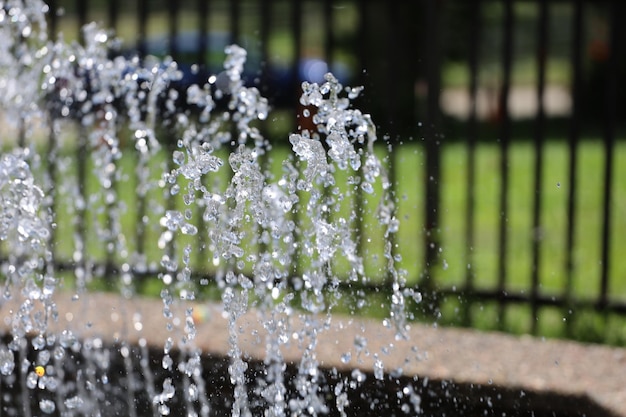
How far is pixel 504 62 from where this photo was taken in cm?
455

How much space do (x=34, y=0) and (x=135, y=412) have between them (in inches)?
73.5

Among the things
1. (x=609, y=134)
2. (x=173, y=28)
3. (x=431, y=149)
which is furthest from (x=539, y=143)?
(x=173, y=28)

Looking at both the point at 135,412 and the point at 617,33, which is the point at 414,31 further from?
the point at 135,412

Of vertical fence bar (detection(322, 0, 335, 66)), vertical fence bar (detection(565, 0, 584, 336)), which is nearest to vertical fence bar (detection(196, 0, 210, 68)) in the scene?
vertical fence bar (detection(322, 0, 335, 66))

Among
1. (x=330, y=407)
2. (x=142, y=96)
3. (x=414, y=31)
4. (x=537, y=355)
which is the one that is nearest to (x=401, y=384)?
(x=330, y=407)

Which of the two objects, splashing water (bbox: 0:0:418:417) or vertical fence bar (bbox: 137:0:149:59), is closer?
splashing water (bbox: 0:0:418:417)

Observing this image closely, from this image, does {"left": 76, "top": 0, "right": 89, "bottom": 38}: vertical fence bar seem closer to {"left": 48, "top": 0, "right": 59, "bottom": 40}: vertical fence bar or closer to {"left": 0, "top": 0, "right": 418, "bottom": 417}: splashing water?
{"left": 48, "top": 0, "right": 59, "bottom": 40}: vertical fence bar

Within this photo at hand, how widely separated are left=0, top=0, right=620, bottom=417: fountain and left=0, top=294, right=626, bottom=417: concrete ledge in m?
0.01

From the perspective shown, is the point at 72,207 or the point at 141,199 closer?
the point at 141,199

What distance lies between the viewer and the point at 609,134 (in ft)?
14.1

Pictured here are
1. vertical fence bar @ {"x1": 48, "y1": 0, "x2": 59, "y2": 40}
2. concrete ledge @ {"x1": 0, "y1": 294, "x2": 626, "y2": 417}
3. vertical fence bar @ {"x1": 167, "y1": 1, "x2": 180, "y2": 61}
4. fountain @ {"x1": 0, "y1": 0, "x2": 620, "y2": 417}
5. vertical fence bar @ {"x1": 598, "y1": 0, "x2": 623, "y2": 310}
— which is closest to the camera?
concrete ledge @ {"x1": 0, "y1": 294, "x2": 626, "y2": 417}

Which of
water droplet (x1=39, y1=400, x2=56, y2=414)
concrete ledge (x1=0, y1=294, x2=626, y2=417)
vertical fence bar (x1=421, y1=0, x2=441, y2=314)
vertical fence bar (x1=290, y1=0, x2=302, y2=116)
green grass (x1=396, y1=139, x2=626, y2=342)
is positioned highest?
vertical fence bar (x1=290, y1=0, x2=302, y2=116)

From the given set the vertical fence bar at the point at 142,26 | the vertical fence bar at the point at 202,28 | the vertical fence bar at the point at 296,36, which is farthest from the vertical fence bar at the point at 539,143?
the vertical fence bar at the point at 142,26

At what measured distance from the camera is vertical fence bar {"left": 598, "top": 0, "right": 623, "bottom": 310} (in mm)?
4281
